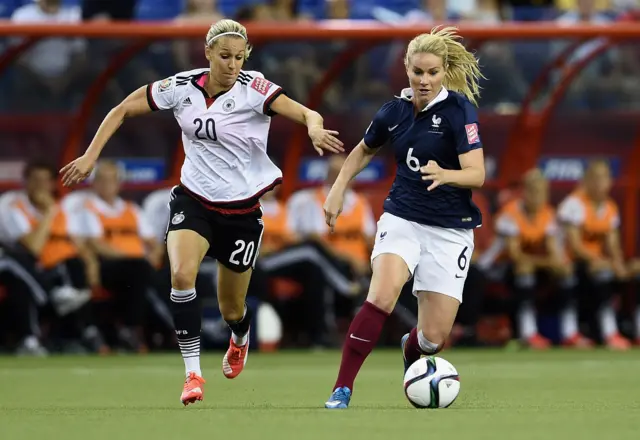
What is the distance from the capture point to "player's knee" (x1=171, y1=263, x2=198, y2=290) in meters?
8.30

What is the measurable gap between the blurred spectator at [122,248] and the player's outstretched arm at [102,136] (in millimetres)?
5137

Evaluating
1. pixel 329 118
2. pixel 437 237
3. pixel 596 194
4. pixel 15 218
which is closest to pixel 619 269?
pixel 596 194

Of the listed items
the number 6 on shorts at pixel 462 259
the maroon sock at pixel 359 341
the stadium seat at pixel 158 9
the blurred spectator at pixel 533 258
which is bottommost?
the blurred spectator at pixel 533 258

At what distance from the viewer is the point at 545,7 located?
17.5 meters

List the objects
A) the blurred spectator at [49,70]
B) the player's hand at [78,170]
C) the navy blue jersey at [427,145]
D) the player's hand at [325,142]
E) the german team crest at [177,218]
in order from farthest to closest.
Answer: the blurred spectator at [49,70] → the german team crest at [177,218] → the player's hand at [78,170] → the navy blue jersey at [427,145] → the player's hand at [325,142]

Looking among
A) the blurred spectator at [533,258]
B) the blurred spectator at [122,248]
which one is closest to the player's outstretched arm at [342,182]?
the blurred spectator at [122,248]

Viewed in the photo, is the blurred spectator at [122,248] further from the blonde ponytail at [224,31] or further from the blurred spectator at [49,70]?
the blonde ponytail at [224,31]

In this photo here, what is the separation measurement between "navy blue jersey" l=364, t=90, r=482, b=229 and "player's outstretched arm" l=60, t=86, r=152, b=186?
1480mm

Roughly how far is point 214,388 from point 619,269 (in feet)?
21.1

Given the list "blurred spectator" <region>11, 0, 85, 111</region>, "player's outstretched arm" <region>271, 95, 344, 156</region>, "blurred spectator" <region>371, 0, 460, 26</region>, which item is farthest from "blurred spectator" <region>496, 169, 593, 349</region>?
"player's outstretched arm" <region>271, 95, 344, 156</region>

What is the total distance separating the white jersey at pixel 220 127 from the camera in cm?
862

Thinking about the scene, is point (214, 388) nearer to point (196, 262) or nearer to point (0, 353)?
point (196, 262)

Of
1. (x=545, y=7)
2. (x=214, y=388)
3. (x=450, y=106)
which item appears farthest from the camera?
(x=545, y=7)

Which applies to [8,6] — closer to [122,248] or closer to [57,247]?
[57,247]
